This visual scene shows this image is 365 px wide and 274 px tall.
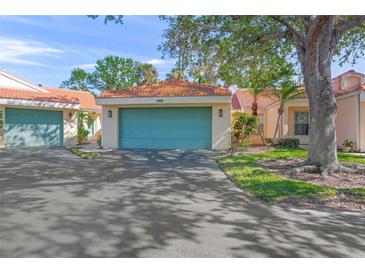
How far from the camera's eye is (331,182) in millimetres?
8008

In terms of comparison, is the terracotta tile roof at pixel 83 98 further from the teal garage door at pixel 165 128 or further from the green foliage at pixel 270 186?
the green foliage at pixel 270 186

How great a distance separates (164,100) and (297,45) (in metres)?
7.31

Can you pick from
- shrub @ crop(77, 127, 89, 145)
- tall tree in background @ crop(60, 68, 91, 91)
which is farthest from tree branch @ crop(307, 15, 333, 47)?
tall tree in background @ crop(60, 68, 91, 91)

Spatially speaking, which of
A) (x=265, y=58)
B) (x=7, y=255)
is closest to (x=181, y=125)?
(x=265, y=58)

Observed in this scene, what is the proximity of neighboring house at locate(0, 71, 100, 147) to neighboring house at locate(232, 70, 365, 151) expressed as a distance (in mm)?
14318

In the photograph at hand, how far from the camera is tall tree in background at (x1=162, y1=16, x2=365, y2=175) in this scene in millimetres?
9312

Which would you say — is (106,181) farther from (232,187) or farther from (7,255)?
(7,255)

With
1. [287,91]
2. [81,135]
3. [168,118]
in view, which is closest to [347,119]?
[287,91]

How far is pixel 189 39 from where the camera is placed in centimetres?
1097

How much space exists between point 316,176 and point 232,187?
3045 millimetres

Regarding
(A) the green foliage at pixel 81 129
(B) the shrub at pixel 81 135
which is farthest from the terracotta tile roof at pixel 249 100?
(B) the shrub at pixel 81 135

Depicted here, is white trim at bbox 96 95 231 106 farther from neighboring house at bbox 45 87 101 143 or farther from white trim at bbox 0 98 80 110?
neighboring house at bbox 45 87 101 143

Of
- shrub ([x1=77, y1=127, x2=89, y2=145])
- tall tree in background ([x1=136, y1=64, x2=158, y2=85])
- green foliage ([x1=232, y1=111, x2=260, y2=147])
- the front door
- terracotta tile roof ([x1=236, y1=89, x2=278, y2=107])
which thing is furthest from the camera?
tall tree in background ([x1=136, y1=64, x2=158, y2=85])

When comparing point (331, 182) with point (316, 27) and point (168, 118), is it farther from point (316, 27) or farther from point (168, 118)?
point (168, 118)
